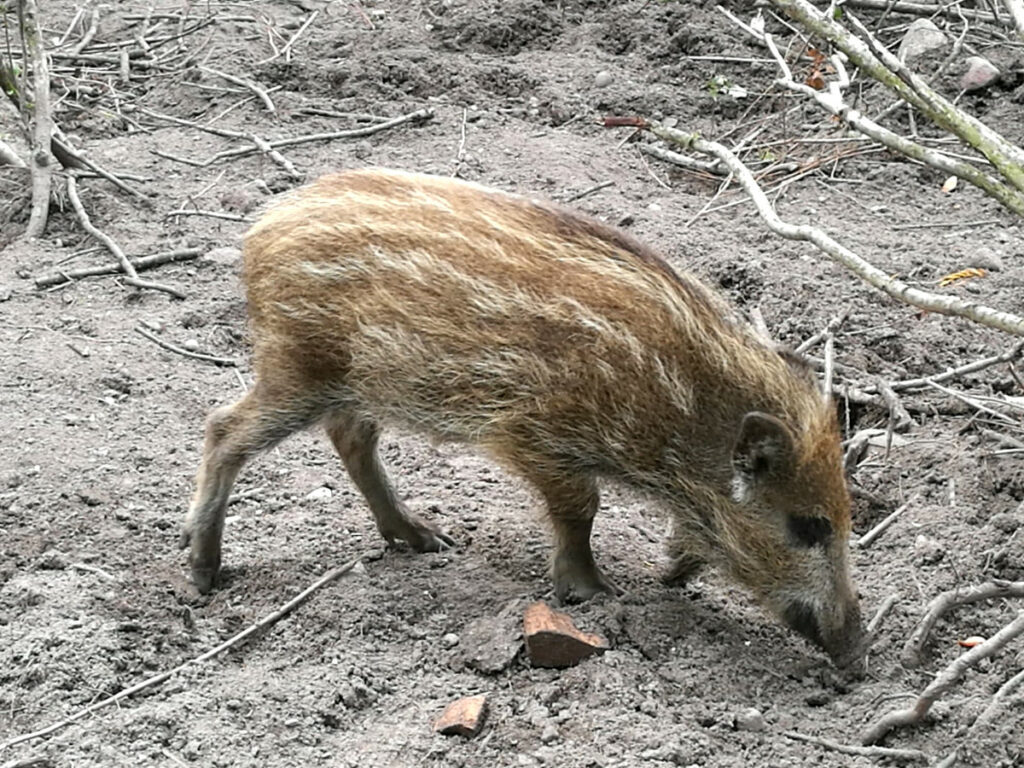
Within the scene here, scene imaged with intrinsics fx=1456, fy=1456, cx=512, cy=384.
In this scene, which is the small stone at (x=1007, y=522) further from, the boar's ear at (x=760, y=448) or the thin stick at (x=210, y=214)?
the thin stick at (x=210, y=214)

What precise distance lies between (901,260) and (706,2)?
2.98 metres

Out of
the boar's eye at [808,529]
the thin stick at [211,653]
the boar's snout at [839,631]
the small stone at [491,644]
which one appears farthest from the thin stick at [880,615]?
the thin stick at [211,653]

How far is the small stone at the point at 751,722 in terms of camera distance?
370 cm

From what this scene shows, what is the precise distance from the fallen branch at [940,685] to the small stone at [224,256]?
3.71 metres

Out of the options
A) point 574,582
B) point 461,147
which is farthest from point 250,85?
point 574,582

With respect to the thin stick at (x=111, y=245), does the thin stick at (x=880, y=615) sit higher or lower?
higher

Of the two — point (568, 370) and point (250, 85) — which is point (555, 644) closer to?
point (568, 370)

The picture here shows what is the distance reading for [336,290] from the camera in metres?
4.11

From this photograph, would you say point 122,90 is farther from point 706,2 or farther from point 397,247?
point 397,247

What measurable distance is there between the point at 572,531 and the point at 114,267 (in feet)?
9.47

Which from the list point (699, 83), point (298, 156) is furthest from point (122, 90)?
point (699, 83)

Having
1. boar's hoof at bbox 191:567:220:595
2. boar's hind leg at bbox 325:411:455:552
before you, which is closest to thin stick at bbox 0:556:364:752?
boar's hind leg at bbox 325:411:455:552

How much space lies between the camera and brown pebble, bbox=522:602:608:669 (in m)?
3.87

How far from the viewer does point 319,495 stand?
16.2ft
